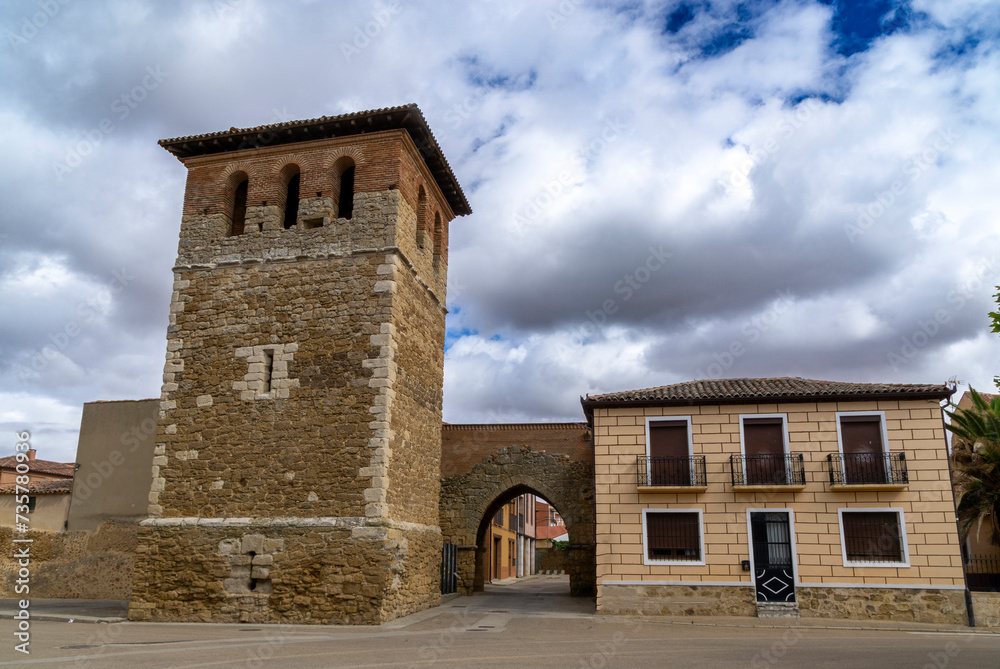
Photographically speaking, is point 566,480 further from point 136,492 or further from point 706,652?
point 136,492

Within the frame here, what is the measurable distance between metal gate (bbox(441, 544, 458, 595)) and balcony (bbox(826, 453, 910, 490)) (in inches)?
344

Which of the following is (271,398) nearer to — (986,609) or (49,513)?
(49,513)

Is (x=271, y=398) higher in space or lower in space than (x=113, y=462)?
higher

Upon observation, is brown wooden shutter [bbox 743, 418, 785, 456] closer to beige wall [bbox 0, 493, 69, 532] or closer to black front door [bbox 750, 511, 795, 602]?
black front door [bbox 750, 511, 795, 602]

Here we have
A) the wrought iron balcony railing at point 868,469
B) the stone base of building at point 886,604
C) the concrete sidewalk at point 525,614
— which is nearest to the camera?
the concrete sidewalk at point 525,614

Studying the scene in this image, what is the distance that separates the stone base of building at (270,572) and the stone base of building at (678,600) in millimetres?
4225

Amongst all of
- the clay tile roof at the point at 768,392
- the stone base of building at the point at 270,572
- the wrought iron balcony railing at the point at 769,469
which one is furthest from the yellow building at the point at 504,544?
the stone base of building at the point at 270,572

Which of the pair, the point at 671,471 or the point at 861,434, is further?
the point at 671,471

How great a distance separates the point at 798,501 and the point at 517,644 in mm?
7160

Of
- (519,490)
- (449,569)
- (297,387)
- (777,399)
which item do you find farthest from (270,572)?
(777,399)

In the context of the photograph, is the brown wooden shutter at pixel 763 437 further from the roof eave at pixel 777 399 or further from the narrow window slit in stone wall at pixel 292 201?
the narrow window slit in stone wall at pixel 292 201

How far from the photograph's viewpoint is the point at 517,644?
10102 mm

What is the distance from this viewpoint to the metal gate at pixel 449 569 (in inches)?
688

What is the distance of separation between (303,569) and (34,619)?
5.27 metres
